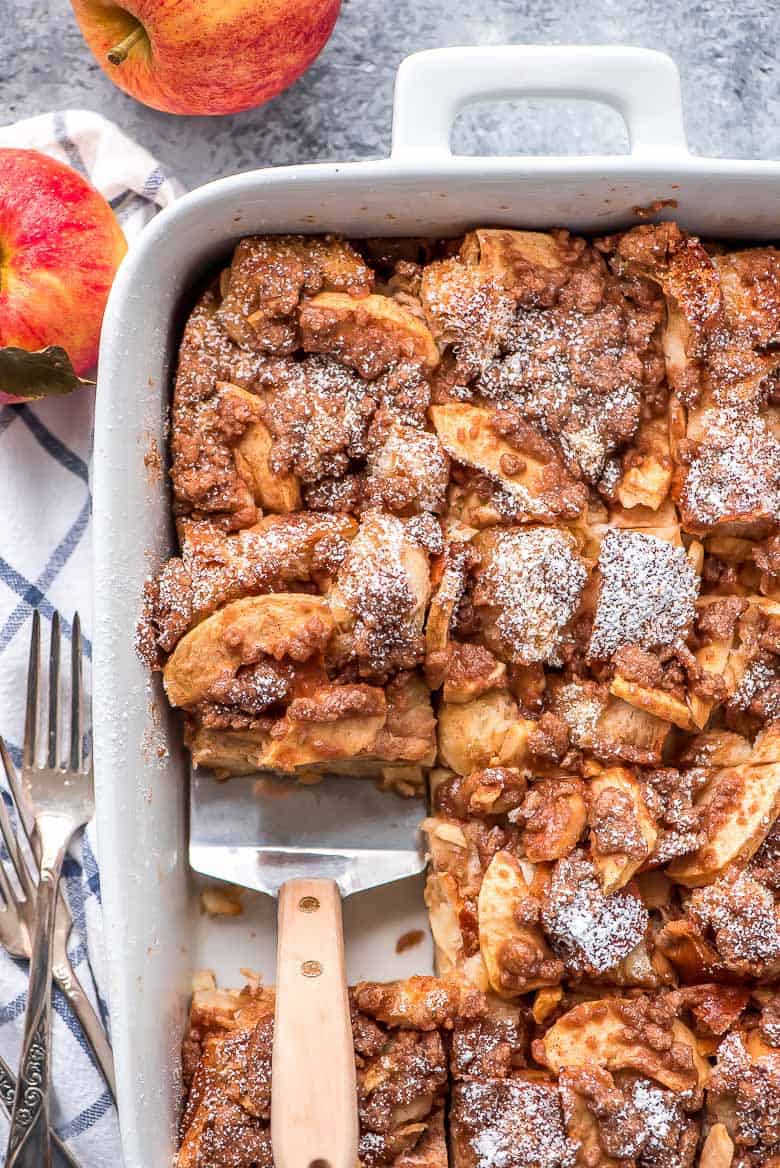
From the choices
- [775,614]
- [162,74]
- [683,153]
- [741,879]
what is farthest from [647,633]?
[162,74]

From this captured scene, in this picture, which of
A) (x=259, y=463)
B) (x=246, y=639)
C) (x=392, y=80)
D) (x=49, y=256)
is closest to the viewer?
(x=246, y=639)

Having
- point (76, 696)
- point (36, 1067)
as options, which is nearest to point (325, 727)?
point (76, 696)

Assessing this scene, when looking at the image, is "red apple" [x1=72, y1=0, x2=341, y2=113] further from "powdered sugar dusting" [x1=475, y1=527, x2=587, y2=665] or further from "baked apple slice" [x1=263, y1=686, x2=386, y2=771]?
"baked apple slice" [x1=263, y1=686, x2=386, y2=771]

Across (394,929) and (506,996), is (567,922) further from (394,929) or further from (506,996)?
(394,929)

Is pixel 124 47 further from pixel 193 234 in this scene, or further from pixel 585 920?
pixel 585 920

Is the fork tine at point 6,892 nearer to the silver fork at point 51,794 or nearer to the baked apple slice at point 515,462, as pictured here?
the silver fork at point 51,794

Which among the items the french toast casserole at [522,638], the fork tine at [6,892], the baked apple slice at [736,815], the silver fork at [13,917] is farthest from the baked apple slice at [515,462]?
the fork tine at [6,892]
